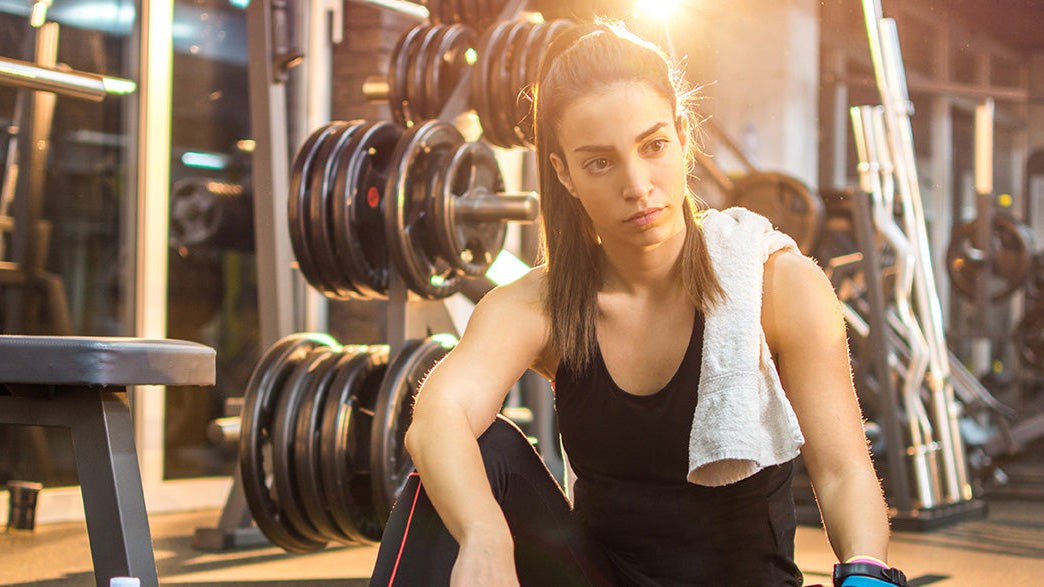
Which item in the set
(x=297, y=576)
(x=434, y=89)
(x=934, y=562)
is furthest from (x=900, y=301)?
(x=297, y=576)

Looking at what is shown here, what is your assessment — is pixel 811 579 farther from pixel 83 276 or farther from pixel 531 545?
pixel 83 276

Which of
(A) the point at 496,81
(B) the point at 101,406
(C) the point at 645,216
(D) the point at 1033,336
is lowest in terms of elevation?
(D) the point at 1033,336

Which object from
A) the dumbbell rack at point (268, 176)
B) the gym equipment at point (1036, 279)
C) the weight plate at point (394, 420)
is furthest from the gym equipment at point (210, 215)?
the gym equipment at point (1036, 279)

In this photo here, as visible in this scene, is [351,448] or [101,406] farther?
[351,448]

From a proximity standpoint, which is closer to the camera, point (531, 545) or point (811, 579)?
point (531, 545)

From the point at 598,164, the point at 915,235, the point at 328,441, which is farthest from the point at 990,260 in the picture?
the point at 598,164

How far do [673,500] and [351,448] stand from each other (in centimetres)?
124

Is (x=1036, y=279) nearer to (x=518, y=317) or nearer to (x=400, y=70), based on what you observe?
(x=400, y=70)

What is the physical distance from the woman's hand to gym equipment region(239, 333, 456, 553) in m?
1.15

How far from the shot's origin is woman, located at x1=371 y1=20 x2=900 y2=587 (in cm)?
115

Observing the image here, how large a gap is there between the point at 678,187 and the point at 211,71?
10.5 feet

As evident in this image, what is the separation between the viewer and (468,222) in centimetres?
251

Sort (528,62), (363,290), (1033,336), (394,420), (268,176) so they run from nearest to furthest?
(394,420) → (363,290) → (528,62) → (268,176) → (1033,336)

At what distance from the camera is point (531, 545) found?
1.25m
